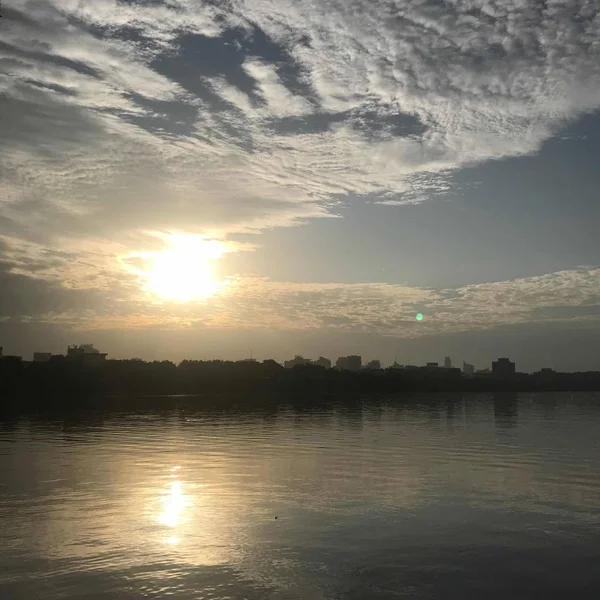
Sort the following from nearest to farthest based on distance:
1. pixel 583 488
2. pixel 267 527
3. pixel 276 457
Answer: pixel 267 527, pixel 583 488, pixel 276 457

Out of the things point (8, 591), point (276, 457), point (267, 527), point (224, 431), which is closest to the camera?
point (8, 591)

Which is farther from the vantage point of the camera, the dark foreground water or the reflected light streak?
the reflected light streak

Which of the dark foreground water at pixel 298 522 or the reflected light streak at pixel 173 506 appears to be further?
the reflected light streak at pixel 173 506

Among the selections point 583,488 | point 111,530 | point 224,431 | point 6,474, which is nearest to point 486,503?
point 583,488

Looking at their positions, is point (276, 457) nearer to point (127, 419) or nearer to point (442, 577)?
point (442, 577)

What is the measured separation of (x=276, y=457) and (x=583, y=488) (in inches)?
977

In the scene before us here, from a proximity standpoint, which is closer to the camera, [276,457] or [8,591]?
[8,591]

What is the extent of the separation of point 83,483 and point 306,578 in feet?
75.9

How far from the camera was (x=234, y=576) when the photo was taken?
2152cm

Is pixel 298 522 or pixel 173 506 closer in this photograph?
pixel 298 522

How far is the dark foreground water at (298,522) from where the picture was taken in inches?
828

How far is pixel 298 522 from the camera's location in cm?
2931

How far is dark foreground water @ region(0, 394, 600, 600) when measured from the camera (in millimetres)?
21031

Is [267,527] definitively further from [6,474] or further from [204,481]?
[6,474]
